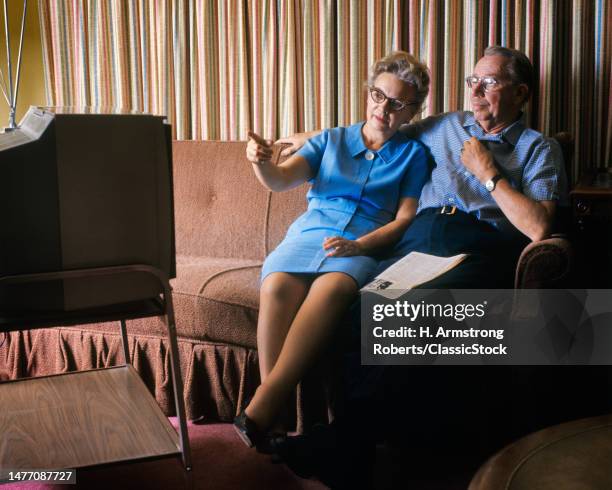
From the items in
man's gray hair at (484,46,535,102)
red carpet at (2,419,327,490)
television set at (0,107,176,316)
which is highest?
Answer: man's gray hair at (484,46,535,102)

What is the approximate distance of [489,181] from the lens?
7.47ft

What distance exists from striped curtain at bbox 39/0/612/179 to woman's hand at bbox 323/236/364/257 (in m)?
0.90

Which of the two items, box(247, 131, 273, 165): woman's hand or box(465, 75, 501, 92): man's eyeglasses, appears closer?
box(247, 131, 273, 165): woman's hand

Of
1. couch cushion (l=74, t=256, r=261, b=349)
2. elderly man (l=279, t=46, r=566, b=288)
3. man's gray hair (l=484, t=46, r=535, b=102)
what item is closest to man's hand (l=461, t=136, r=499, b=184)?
elderly man (l=279, t=46, r=566, b=288)

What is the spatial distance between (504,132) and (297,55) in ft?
3.40

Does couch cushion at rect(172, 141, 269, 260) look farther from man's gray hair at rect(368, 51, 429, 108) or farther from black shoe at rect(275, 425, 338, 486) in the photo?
black shoe at rect(275, 425, 338, 486)

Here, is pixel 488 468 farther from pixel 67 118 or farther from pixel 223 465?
pixel 223 465

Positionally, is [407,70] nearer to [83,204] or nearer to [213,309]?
[213,309]

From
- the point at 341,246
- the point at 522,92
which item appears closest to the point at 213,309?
the point at 341,246

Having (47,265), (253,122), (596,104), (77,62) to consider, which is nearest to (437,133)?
(596,104)

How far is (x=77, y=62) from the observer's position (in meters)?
3.48

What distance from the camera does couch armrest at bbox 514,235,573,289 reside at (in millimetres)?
1958

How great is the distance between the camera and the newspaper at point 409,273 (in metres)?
2.07

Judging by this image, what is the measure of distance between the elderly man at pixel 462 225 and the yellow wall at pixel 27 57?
159 centimetres
